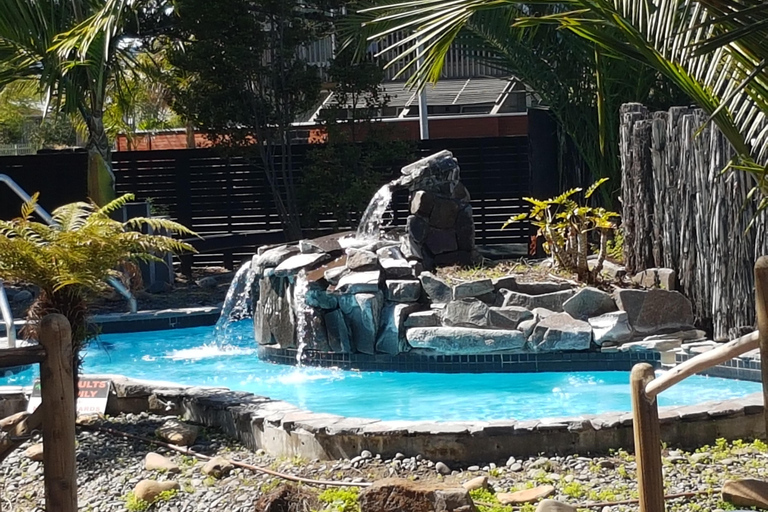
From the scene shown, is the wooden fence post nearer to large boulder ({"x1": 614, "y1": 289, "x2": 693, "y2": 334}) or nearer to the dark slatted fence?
large boulder ({"x1": 614, "y1": 289, "x2": 693, "y2": 334})

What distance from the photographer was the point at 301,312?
9.02m

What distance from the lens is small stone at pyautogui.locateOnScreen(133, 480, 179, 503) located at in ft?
16.5

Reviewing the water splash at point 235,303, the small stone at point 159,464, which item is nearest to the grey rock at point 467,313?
the water splash at point 235,303

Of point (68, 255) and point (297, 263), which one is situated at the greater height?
point (68, 255)

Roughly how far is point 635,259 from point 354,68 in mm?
5787

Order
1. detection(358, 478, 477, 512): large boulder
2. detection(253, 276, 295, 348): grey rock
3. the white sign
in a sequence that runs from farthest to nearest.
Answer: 1. detection(253, 276, 295, 348): grey rock
2. the white sign
3. detection(358, 478, 477, 512): large boulder

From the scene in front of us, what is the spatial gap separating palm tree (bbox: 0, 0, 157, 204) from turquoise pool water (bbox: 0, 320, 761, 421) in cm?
304

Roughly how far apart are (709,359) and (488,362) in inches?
211

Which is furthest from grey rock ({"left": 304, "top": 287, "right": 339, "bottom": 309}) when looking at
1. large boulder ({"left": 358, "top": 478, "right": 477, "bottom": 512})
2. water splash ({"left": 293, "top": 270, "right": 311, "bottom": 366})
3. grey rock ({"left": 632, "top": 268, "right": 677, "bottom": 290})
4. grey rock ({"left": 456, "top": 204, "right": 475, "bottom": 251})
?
large boulder ({"left": 358, "top": 478, "right": 477, "bottom": 512})

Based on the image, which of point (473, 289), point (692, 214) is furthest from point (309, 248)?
point (692, 214)

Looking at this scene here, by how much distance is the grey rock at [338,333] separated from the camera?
8.86 m

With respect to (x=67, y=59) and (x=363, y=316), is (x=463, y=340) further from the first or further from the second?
(x=67, y=59)

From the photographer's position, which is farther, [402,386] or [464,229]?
[464,229]

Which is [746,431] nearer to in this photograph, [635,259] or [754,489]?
[754,489]
